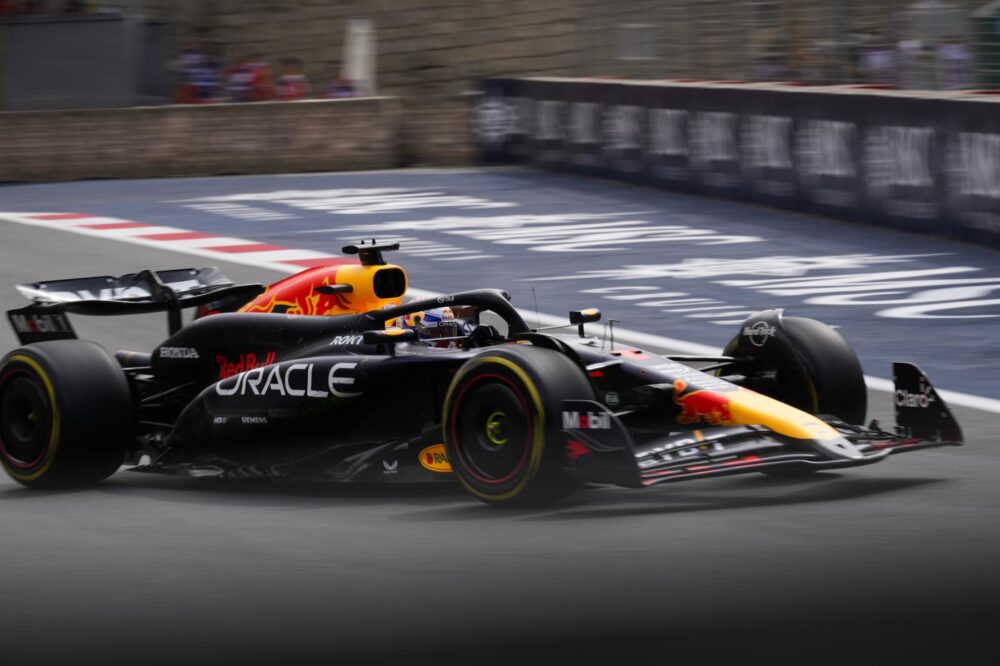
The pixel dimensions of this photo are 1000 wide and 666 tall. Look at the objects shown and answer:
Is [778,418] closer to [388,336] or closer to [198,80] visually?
[388,336]

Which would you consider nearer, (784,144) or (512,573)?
(512,573)

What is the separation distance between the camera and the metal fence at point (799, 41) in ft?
61.3

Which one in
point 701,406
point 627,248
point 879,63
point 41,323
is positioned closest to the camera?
point 701,406

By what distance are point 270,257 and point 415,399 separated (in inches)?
446

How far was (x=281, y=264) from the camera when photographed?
1823 cm

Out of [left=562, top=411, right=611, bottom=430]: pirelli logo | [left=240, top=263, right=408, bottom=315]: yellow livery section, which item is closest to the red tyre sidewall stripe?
[left=240, top=263, right=408, bottom=315]: yellow livery section

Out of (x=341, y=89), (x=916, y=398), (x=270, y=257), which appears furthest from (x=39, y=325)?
(x=341, y=89)

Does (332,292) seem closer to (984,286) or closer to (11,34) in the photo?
(984,286)

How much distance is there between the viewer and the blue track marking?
13773mm

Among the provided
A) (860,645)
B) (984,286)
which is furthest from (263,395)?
(984,286)

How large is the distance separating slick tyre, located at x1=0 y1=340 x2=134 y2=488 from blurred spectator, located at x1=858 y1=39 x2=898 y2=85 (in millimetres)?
13028

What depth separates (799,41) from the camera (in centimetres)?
2158

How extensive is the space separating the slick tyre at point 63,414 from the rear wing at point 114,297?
23.3 inches

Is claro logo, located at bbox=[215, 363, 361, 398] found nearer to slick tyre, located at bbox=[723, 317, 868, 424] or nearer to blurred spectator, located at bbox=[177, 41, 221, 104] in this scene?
slick tyre, located at bbox=[723, 317, 868, 424]
